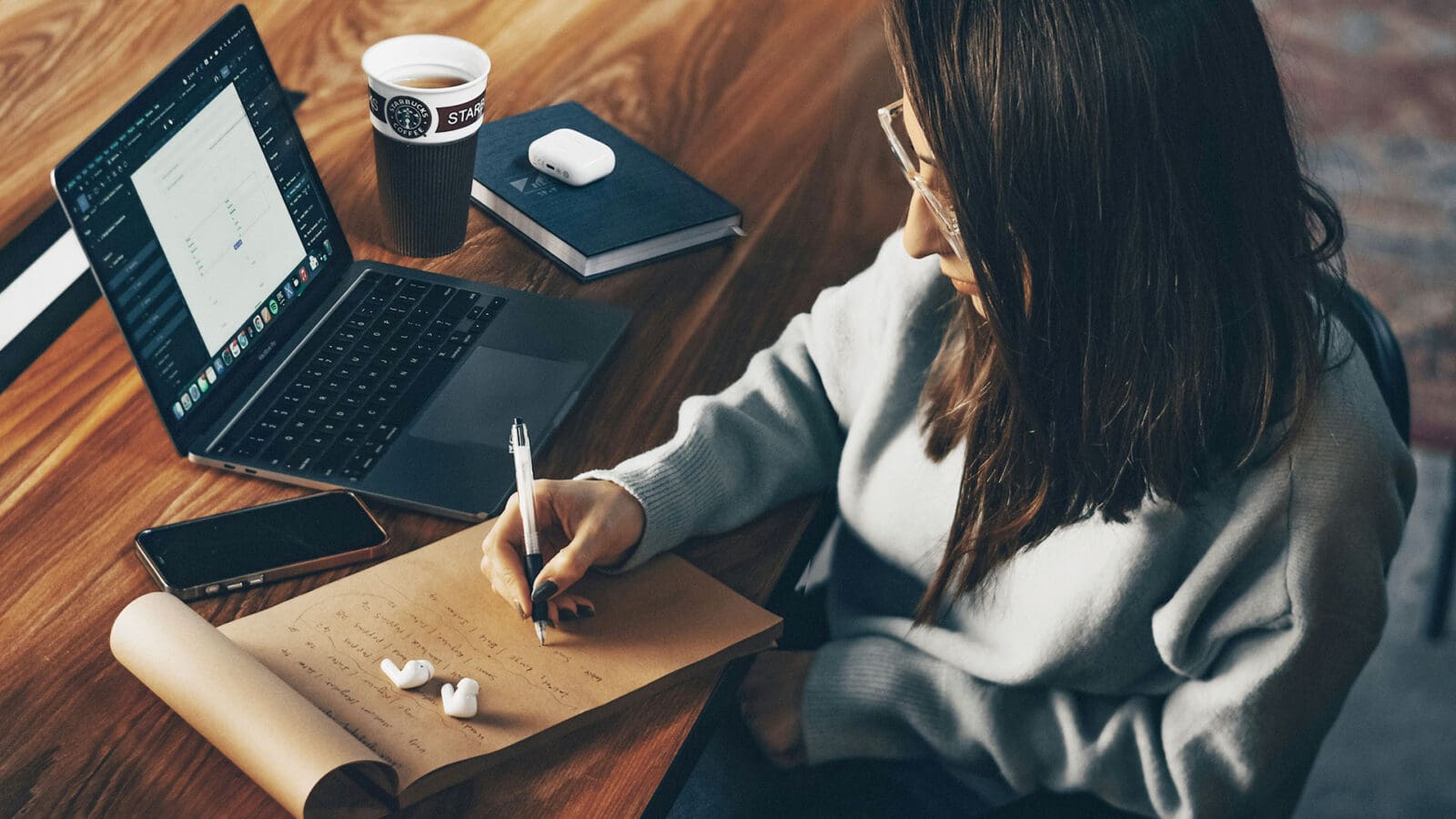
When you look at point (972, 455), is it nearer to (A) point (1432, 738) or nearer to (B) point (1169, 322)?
(B) point (1169, 322)

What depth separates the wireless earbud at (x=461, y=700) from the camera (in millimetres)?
782

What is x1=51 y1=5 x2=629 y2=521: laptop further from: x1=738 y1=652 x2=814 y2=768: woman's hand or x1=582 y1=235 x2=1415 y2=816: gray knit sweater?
x1=738 y1=652 x2=814 y2=768: woman's hand

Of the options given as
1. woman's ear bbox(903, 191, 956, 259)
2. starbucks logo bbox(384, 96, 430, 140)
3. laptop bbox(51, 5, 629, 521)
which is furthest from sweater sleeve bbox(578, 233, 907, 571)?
starbucks logo bbox(384, 96, 430, 140)

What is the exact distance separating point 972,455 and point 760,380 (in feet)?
0.68

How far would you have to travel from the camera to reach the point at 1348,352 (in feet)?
2.96

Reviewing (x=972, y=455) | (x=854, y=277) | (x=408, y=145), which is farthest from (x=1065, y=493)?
(x=408, y=145)

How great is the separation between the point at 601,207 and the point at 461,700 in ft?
1.95

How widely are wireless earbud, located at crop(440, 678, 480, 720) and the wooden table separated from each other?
0.04m

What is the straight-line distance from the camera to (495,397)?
40.9 inches

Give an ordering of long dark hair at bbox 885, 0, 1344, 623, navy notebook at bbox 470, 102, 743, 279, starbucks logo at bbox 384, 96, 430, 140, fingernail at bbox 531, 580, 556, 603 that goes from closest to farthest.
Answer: long dark hair at bbox 885, 0, 1344, 623 < fingernail at bbox 531, 580, 556, 603 < starbucks logo at bbox 384, 96, 430, 140 < navy notebook at bbox 470, 102, 743, 279

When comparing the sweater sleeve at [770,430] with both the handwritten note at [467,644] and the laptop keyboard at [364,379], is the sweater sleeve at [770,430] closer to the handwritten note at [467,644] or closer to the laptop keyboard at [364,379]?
the handwritten note at [467,644]

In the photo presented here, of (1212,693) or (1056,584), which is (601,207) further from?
(1212,693)

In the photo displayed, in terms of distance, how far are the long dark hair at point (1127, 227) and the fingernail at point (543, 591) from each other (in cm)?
33

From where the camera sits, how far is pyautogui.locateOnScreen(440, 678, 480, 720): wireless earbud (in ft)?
2.57
